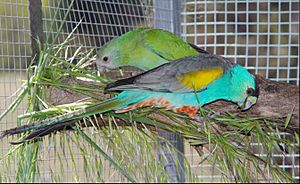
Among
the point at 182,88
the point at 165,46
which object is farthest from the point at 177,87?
the point at 165,46

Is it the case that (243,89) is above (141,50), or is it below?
below

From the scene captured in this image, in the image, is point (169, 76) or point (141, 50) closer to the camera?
point (169, 76)

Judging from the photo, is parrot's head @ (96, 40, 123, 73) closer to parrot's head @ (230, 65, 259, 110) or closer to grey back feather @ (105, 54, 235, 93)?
grey back feather @ (105, 54, 235, 93)

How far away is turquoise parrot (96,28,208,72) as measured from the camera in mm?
1719

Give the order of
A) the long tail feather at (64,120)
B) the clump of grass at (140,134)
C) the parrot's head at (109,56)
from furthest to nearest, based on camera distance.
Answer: the parrot's head at (109,56), the clump of grass at (140,134), the long tail feather at (64,120)

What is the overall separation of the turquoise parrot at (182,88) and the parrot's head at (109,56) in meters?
0.25

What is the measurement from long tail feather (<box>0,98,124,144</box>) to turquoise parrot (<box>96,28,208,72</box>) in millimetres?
311

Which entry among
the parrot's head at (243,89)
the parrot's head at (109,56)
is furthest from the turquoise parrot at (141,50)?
the parrot's head at (243,89)

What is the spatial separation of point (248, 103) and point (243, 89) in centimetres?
4

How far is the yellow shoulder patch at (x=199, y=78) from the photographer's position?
4.97ft

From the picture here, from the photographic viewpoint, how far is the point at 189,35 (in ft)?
8.27

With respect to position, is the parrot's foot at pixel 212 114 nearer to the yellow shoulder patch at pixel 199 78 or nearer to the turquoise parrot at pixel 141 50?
the yellow shoulder patch at pixel 199 78

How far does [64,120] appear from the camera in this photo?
4.65 ft

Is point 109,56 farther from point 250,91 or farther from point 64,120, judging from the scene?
point 250,91
